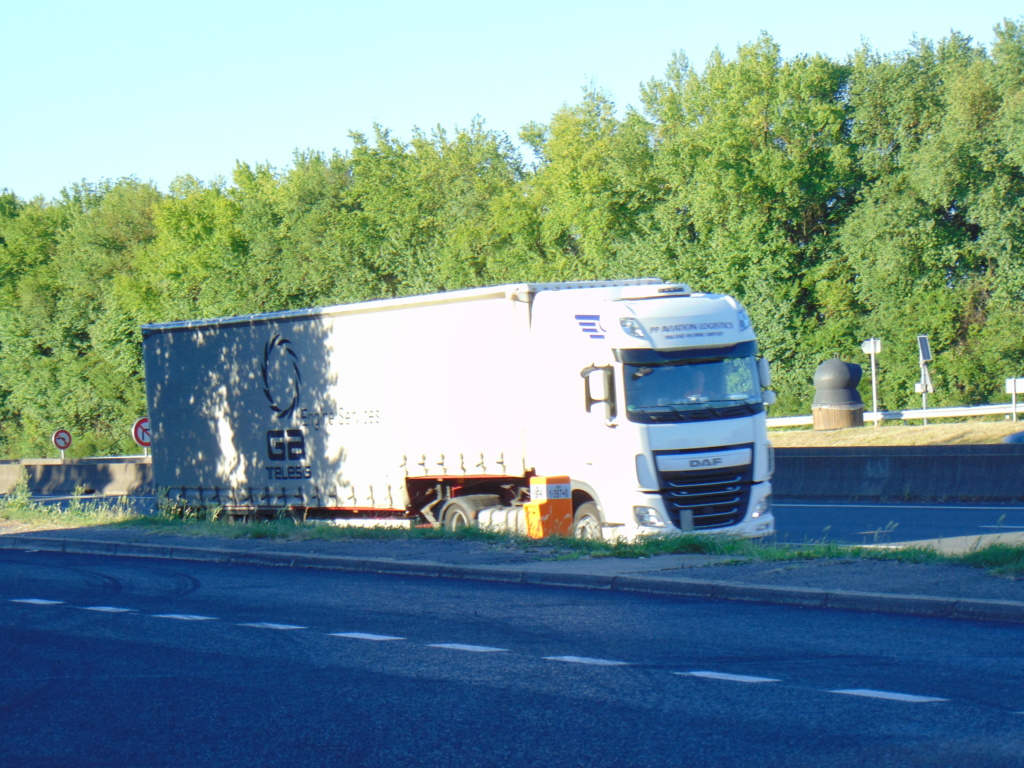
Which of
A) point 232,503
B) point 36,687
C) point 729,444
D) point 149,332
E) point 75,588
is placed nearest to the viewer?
point 36,687

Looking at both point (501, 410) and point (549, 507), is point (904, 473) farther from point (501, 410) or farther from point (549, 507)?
point (549, 507)

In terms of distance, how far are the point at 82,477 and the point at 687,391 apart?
30.6 m

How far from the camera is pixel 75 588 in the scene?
15219 mm

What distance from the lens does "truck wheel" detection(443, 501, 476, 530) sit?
1917 cm

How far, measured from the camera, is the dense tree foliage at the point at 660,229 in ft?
182

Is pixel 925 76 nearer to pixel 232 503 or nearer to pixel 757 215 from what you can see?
pixel 757 215

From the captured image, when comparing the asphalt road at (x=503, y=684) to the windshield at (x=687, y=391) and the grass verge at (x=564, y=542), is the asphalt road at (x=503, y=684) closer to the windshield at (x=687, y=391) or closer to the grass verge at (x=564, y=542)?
the grass verge at (x=564, y=542)

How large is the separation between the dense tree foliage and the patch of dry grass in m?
17.2

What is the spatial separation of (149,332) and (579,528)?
11.2m

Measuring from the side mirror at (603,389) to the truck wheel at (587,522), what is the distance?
3.84 feet

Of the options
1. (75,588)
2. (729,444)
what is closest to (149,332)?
(75,588)

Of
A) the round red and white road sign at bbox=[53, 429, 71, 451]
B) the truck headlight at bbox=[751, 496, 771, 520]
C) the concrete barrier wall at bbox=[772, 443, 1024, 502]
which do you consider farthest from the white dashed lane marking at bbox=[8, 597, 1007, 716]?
the round red and white road sign at bbox=[53, 429, 71, 451]

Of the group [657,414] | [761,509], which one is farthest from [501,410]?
[761,509]

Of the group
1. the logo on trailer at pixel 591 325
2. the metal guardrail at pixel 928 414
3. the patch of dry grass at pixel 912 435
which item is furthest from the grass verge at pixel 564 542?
the metal guardrail at pixel 928 414
